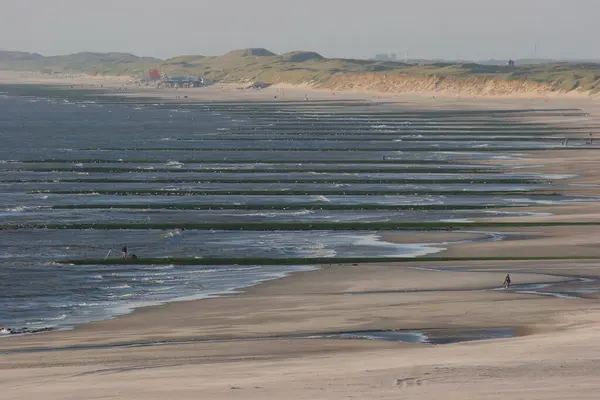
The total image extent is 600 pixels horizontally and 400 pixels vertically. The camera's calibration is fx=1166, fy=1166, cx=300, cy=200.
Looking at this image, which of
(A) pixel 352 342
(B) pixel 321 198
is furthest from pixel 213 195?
(A) pixel 352 342

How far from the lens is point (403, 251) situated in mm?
51688

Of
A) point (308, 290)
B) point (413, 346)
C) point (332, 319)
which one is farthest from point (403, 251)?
point (413, 346)

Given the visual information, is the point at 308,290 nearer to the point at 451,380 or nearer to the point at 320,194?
the point at 451,380

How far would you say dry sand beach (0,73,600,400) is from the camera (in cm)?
2628

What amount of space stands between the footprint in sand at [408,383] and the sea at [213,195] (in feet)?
45.3

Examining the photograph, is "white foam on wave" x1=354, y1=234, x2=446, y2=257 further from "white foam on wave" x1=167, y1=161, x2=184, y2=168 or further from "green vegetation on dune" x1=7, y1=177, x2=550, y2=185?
"white foam on wave" x1=167, y1=161, x2=184, y2=168

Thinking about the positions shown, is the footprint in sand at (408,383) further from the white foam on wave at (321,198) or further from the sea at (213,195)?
the white foam on wave at (321,198)

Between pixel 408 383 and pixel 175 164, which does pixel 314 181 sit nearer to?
pixel 175 164

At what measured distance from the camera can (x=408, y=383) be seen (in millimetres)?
26297

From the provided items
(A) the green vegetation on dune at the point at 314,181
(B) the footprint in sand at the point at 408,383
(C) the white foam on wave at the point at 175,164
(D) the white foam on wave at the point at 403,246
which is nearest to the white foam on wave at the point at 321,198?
(A) the green vegetation on dune at the point at 314,181

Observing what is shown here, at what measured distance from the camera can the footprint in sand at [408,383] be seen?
26.0 meters

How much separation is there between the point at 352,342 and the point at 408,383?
24.3 feet

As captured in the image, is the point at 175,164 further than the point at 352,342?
Yes

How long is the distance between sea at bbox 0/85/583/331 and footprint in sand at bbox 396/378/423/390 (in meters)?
13.8
